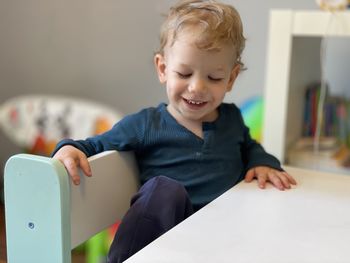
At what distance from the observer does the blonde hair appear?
2.72 feet

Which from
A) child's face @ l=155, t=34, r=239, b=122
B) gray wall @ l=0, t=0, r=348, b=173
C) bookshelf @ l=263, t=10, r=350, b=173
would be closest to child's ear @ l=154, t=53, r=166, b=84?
child's face @ l=155, t=34, r=239, b=122

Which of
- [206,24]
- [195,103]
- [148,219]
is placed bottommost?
[148,219]

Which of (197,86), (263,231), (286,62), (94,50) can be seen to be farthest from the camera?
(94,50)

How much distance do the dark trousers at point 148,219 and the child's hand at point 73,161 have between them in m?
0.09

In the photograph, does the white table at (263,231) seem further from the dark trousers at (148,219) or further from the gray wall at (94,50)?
the gray wall at (94,50)

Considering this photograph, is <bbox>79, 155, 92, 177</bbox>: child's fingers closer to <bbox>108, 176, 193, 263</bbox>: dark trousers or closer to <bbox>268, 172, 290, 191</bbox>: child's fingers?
<bbox>108, 176, 193, 263</bbox>: dark trousers

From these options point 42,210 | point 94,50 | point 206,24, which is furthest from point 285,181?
point 94,50

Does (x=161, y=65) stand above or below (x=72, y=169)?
above

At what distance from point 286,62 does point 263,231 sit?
1.95 ft

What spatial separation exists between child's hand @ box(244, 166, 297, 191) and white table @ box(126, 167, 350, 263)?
0.06 ft

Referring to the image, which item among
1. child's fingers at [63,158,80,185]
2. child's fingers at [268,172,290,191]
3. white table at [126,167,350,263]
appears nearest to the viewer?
white table at [126,167,350,263]

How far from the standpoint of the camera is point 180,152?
2.94 feet

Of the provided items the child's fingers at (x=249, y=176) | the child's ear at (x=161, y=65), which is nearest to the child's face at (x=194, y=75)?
the child's ear at (x=161, y=65)

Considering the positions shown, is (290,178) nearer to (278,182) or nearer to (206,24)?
(278,182)
